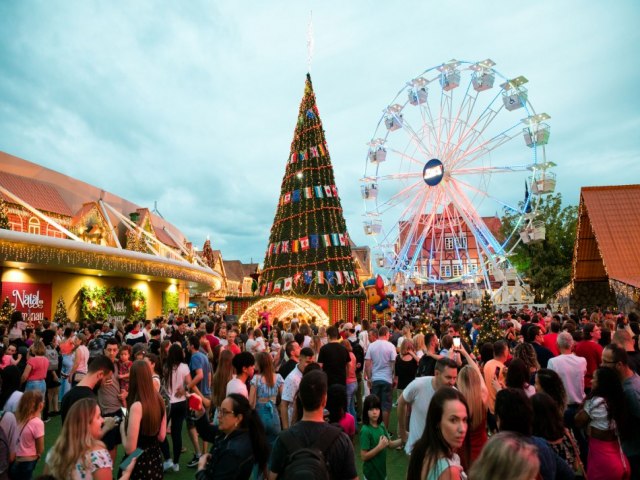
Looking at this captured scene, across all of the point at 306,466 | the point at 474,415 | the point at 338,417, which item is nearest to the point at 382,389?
the point at 338,417

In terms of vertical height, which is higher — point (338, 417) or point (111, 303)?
point (111, 303)

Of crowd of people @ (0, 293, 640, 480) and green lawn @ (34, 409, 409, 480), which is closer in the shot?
crowd of people @ (0, 293, 640, 480)

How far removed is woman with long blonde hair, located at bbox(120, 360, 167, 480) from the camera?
405cm

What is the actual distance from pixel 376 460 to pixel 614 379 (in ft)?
7.15

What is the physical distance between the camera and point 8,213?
1686 centimetres

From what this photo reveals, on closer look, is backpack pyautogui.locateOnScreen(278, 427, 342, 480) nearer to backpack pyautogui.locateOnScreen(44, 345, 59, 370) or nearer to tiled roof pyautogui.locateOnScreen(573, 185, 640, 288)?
backpack pyautogui.locateOnScreen(44, 345, 59, 370)

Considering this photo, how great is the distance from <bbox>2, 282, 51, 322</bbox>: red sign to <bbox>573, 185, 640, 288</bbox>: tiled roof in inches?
911

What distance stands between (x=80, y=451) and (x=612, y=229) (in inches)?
908

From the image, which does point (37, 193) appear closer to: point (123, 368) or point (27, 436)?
point (123, 368)

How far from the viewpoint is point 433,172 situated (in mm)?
26469

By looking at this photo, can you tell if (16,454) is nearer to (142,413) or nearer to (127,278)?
(142,413)

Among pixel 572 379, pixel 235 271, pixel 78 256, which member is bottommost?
pixel 572 379

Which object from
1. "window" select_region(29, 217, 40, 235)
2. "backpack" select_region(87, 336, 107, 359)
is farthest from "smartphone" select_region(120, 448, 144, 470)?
"window" select_region(29, 217, 40, 235)

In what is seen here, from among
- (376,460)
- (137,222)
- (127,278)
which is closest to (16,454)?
(376,460)
